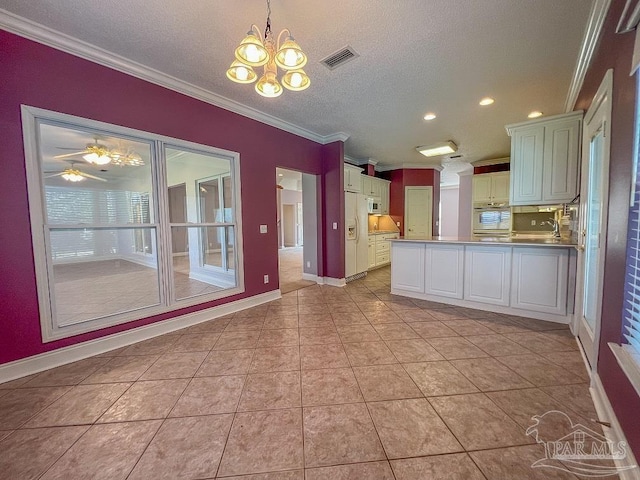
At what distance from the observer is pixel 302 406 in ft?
5.45

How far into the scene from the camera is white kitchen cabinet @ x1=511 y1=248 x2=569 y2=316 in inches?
113

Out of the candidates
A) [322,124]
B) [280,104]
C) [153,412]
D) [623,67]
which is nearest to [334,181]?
[322,124]

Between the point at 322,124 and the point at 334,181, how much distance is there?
1.05 m

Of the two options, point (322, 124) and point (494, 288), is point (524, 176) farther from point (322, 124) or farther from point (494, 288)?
point (322, 124)

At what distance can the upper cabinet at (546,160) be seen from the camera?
2895mm

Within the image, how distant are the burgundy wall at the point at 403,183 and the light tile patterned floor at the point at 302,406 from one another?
477 cm

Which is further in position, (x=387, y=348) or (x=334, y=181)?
(x=334, y=181)

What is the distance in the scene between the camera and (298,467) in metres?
1.25

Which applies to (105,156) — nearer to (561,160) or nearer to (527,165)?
(527,165)

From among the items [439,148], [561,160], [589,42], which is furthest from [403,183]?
[589,42]

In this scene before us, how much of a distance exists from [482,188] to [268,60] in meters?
6.46

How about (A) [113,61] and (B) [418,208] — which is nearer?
(A) [113,61]

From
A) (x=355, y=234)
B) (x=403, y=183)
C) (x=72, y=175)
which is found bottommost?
(x=355, y=234)

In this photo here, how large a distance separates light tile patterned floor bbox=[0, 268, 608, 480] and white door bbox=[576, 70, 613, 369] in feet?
1.00
